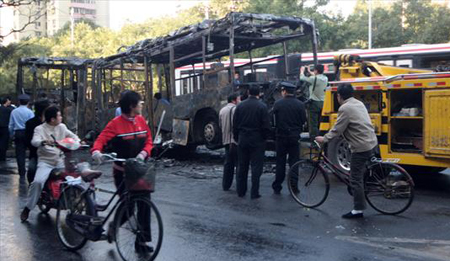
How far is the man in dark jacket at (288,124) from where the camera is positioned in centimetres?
802

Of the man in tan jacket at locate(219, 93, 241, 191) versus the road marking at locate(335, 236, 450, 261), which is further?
the man in tan jacket at locate(219, 93, 241, 191)

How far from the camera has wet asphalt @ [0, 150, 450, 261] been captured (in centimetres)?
521

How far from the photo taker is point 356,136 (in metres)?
6.54

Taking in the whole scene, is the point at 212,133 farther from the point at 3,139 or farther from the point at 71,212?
the point at 71,212

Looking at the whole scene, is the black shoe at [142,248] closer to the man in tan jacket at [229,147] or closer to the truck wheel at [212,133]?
the man in tan jacket at [229,147]

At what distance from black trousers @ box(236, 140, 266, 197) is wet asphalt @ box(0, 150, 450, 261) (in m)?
0.26

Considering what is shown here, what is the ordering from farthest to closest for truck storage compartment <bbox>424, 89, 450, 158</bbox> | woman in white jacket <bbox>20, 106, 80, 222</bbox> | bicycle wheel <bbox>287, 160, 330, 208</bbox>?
truck storage compartment <bbox>424, 89, 450, 158</bbox>, bicycle wheel <bbox>287, 160, 330, 208</bbox>, woman in white jacket <bbox>20, 106, 80, 222</bbox>

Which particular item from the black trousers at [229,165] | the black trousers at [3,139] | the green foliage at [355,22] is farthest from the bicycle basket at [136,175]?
the green foliage at [355,22]

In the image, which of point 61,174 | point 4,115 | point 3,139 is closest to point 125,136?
point 61,174

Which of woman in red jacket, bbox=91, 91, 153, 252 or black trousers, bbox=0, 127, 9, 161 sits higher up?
woman in red jacket, bbox=91, 91, 153, 252

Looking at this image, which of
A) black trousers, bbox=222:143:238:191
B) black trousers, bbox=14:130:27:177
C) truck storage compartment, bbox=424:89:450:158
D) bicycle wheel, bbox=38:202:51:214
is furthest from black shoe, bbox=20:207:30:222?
truck storage compartment, bbox=424:89:450:158

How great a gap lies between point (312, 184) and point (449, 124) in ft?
8.18

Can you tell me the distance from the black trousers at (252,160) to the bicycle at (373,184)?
620mm

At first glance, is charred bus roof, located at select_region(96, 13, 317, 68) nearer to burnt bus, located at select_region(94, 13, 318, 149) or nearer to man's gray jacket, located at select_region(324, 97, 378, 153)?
burnt bus, located at select_region(94, 13, 318, 149)
